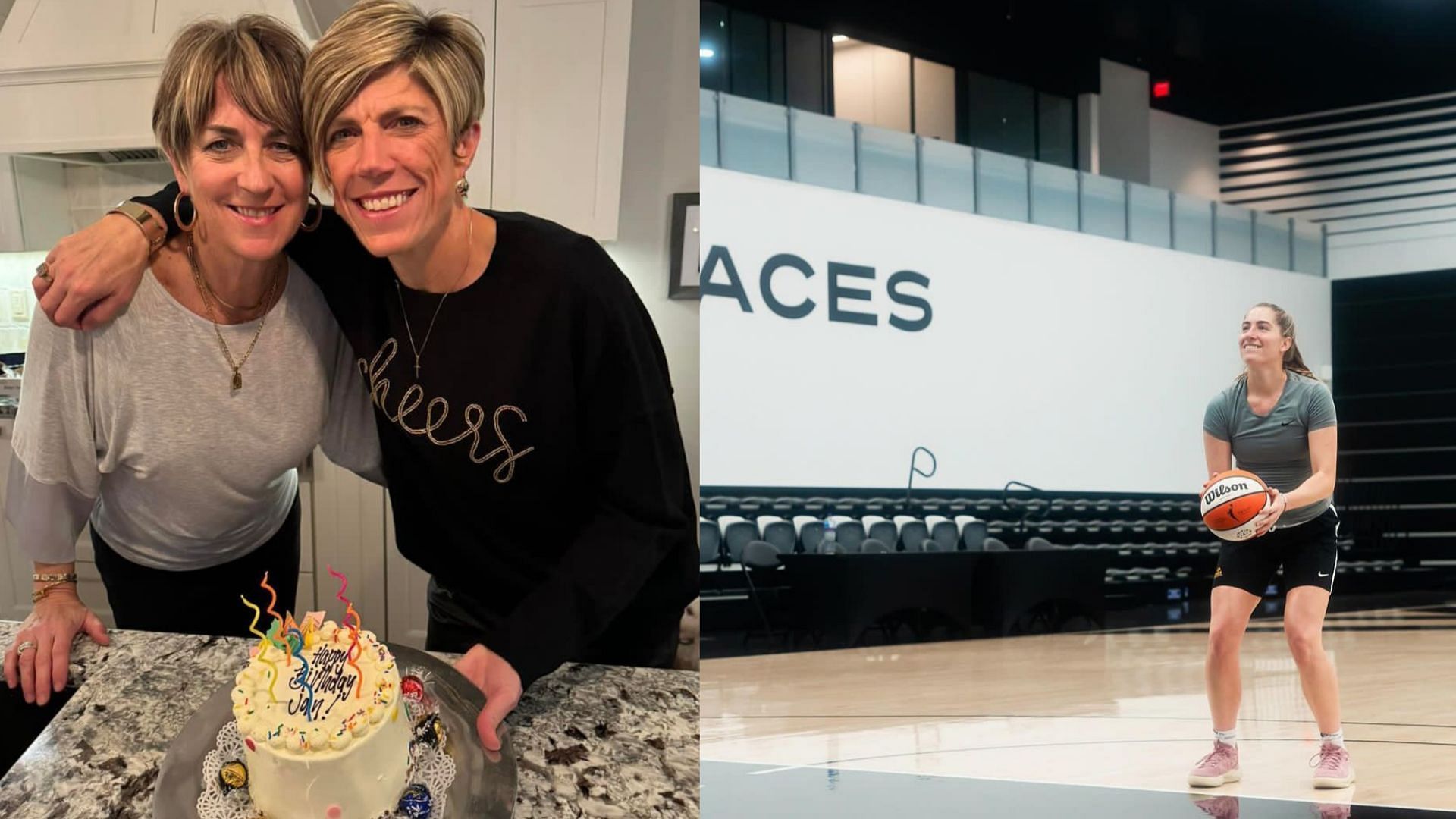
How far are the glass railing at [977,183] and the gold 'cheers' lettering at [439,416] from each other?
328 inches

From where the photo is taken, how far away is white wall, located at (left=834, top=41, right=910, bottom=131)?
12.6m

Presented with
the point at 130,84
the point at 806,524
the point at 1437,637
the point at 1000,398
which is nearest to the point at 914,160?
the point at 1000,398

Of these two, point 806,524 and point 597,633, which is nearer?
point 597,633

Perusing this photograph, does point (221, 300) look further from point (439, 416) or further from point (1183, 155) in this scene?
point (1183, 155)

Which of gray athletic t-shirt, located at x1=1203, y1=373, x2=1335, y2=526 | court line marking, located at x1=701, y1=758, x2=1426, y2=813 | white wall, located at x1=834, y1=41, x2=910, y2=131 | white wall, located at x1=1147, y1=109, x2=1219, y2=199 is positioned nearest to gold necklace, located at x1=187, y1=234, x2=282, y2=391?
court line marking, located at x1=701, y1=758, x2=1426, y2=813

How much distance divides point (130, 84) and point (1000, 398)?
11.1m

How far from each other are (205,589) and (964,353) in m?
10.7

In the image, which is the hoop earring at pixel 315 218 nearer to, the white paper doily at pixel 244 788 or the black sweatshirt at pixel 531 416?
the black sweatshirt at pixel 531 416

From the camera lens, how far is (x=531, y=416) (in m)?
1.48

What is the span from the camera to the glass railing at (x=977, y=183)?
420 inches

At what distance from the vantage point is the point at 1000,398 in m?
12.1

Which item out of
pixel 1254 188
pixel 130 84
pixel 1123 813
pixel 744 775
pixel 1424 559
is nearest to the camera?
pixel 130 84

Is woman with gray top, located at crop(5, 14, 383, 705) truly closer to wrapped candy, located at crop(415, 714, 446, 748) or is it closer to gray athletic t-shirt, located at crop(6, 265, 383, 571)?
gray athletic t-shirt, located at crop(6, 265, 383, 571)

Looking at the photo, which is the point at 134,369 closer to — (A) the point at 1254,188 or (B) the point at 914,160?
(B) the point at 914,160
